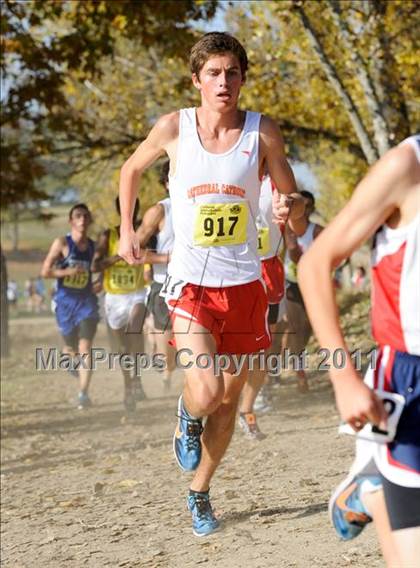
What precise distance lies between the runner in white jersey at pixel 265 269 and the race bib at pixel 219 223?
8.13 ft

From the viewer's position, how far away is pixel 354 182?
21.9 meters

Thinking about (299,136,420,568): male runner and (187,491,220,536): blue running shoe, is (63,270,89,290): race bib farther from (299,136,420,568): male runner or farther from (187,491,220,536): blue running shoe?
(299,136,420,568): male runner

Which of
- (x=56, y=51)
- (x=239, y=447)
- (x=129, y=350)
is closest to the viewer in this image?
(x=239, y=447)

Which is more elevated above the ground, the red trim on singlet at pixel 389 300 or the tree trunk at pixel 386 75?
the tree trunk at pixel 386 75

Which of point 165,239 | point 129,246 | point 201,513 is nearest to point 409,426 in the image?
point 129,246

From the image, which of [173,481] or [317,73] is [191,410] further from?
[317,73]

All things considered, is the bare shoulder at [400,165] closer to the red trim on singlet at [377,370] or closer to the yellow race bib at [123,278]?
the red trim on singlet at [377,370]

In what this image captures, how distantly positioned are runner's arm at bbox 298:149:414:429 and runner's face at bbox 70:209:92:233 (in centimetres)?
941

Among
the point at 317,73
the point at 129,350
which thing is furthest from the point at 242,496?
the point at 317,73

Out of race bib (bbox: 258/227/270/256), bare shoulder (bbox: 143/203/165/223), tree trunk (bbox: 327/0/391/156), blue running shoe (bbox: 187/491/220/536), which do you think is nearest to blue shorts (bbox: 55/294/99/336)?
bare shoulder (bbox: 143/203/165/223)

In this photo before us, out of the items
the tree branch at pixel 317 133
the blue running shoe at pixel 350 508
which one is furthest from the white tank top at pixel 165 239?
the tree branch at pixel 317 133

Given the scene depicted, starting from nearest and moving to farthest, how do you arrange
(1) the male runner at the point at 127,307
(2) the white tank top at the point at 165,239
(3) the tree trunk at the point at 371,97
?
1. (2) the white tank top at the point at 165,239
2. (1) the male runner at the point at 127,307
3. (3) the tree trunk at the point at 371,97

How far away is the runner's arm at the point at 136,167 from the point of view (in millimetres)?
5645

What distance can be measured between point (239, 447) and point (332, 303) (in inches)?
237
